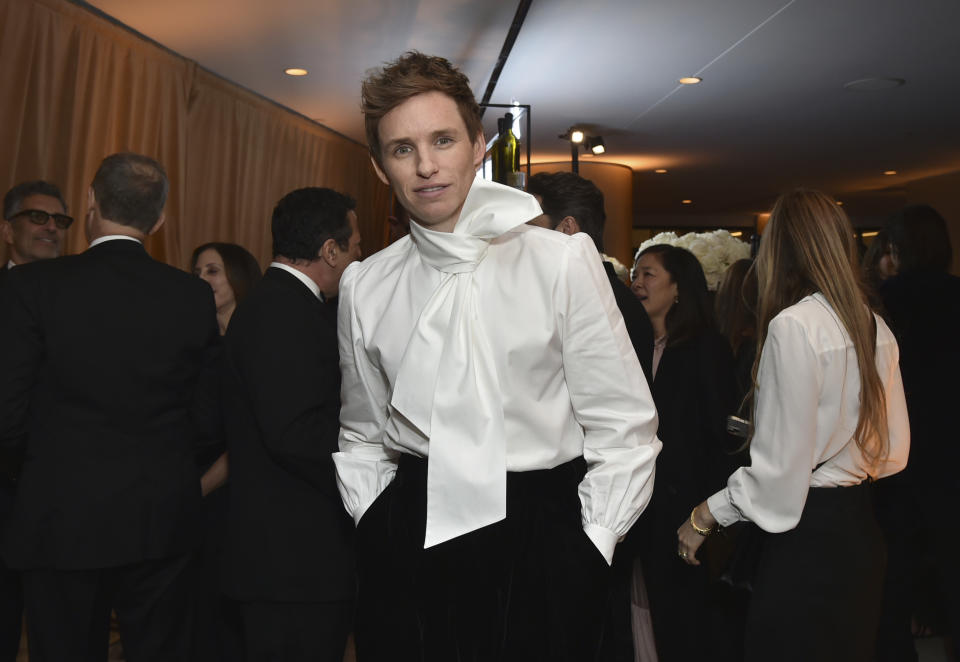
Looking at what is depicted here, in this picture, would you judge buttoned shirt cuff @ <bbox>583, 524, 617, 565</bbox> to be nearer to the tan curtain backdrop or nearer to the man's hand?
the man's hand

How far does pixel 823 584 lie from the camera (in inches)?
74.2

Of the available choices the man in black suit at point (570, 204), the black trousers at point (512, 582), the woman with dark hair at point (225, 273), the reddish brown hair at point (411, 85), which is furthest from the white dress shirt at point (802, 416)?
the woman with dark hair at point (225, 273)

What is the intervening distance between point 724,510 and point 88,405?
1.61 m

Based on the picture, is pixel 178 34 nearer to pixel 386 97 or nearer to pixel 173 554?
pixel 173 554

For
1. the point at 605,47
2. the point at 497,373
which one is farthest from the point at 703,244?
the point at 497,373

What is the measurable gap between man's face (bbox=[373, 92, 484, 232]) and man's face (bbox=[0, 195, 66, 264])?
92.0 inches

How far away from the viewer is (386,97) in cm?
140

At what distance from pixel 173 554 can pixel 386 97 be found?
4.81ft

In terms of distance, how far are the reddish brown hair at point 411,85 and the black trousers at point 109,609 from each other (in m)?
1.47

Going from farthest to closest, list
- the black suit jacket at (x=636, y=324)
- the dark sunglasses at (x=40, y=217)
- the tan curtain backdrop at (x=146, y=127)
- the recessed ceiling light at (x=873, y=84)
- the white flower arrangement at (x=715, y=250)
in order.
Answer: the recessed ceiling light at (x=873, y=84)
the white flower arrangement at (x=715, y=250)
the tan curtain backdrop at (x=146, y=127)
the dark sunglasses at (x=40, y=217)
the black suit jacket at (x=636, y=324)

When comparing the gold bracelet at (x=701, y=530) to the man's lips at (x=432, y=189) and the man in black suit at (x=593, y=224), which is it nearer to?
the man in black suit at (x=593, y=224)

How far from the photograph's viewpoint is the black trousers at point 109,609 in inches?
82.0

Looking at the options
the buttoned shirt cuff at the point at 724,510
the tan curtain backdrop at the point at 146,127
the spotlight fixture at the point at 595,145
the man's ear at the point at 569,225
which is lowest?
the buttoned shirt cuff at the point at 724,510

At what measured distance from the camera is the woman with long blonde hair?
186 centimetres
